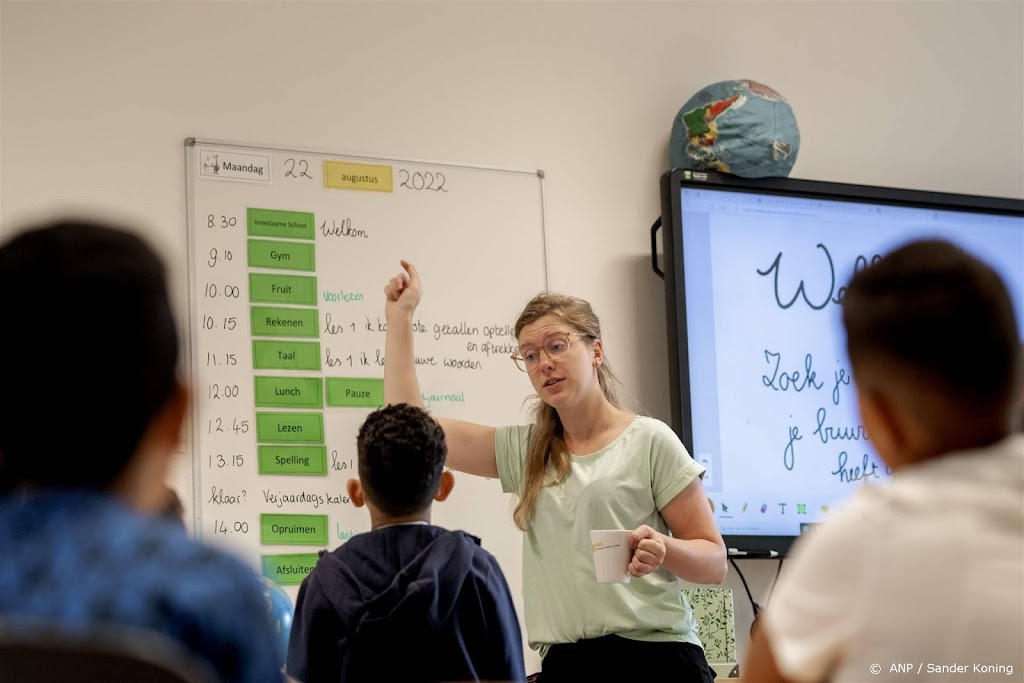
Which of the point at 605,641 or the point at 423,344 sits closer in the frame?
the point at 605,641

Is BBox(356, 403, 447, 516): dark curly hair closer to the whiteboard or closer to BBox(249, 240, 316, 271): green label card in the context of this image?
the whiteboard

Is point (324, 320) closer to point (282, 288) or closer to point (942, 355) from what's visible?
point (282, 288)

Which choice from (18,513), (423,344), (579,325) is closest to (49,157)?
(423,344)

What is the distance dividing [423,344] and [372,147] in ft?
2.08

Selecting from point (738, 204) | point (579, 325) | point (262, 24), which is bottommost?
point (579, 325)

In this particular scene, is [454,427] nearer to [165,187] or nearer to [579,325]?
[579,325]

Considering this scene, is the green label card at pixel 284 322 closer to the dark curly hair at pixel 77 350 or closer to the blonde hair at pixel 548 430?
the blonde hair at pixel 548 430

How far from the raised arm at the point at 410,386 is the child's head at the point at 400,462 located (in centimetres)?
71

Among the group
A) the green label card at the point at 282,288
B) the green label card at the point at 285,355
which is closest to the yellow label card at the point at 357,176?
the green label card at the point at 282,288

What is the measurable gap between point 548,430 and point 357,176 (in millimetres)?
1159

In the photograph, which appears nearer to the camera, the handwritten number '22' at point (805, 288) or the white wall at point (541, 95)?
the white wall at point (541, 95)

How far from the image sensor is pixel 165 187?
316 centimetres

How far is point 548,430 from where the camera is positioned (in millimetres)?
2707

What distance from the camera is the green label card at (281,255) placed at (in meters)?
3.23
